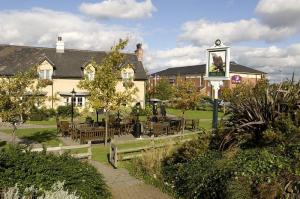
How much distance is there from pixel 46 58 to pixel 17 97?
23839 millimetres

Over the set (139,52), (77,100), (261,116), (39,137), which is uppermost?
(139,52)

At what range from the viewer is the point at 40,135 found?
2208 cm

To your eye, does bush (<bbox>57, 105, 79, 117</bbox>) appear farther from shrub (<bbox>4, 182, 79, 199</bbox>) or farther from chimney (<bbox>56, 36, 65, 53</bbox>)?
shrub (<bbox>4, 182, 79, 199</bbox>)

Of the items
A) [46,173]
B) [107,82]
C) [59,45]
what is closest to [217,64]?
[107,82]

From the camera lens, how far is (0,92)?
14.3 m

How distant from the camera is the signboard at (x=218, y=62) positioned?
14.0 metres

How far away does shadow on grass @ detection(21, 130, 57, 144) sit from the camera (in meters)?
19.8

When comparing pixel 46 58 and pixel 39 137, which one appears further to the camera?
pixel 46 58

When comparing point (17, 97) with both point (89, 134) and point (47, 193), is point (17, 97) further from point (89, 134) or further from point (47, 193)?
point (47, 193)

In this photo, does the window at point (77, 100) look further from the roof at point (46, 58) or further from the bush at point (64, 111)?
the bush at point (64, 111)

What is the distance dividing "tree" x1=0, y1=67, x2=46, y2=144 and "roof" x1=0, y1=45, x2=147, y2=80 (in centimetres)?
2222

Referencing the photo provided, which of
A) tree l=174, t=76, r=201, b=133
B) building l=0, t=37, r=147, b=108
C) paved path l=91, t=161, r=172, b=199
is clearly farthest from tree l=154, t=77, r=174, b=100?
paved path l=91, t=161, r=172, b=199

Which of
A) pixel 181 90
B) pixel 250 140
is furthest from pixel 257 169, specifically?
pixel 181 90

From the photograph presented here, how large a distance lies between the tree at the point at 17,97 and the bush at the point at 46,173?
6.41 m
